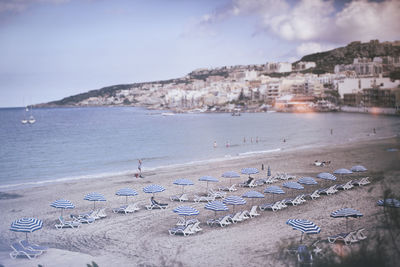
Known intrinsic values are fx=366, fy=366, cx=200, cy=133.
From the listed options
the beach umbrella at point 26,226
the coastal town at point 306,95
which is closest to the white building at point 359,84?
the coastal town at point 306,95

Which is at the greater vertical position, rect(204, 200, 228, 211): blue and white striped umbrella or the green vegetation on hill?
the green vegetation on hill

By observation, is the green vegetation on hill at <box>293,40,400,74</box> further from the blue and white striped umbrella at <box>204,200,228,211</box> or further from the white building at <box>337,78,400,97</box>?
the blue and white striped umbrella at <box>204,200,228,211</box>

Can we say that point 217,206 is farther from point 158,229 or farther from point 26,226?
point 26,226

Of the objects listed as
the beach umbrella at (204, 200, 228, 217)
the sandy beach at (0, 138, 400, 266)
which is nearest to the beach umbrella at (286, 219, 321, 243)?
the sandy beach at (0, 138, 400, 266)

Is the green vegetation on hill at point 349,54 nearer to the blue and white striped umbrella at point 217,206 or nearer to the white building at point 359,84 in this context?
the white building at point 359,84

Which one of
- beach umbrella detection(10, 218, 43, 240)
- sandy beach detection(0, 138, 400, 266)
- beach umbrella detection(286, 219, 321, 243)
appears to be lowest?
sandy beach detection(0, 138, 400, 266)

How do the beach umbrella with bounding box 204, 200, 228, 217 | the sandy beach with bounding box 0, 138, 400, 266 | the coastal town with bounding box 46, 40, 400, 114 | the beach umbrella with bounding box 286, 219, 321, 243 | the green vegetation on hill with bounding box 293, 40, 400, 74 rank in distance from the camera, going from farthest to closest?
the green vegetation on hill with bounding box 293, 40, 400, 74 < the coastal town with bounding box 46, 40, 400, 114 < the beach umbrella with bounding box 204, 200, 228, 217 < the beach umbrella with bounding box 286, 219, 321, 243 < the sandy beach with bounding box 0, 138, 400, 266

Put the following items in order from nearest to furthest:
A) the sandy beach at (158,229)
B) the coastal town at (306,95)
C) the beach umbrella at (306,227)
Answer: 1. the sandy beach at (158,229)
2. the beach umbrella at (306,227)
3. the coastal town at (306,95)

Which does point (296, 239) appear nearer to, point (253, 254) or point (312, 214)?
point (253, 254)

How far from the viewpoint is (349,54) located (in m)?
151

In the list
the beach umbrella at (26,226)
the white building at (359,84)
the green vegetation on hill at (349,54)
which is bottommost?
the beach umbrella at (26,226)

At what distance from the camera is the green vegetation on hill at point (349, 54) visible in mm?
115162

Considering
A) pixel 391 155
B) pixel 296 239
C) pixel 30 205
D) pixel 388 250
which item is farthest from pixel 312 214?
pixel 391 155

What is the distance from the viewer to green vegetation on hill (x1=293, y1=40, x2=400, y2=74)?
115m
